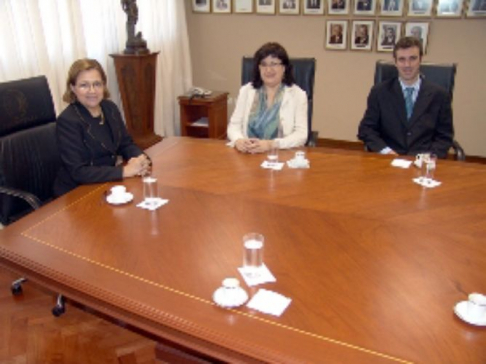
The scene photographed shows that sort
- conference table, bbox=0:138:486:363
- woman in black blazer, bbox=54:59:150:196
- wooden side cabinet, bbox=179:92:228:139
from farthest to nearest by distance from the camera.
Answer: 1. wooden side cabinet, bbox=179:92:228:139
2. woman in black blazer, bbox=54:59:150:196
3. conference table, bbox=0:138:486:363

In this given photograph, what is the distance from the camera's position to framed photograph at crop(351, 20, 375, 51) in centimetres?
411

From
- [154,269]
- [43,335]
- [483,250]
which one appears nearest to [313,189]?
[483,250]

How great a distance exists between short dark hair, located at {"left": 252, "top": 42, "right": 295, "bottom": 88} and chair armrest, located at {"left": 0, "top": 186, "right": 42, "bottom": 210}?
1.40m

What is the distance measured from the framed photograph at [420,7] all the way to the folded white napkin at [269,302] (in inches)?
143

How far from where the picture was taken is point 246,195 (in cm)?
174

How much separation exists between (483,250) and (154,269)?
1000mm

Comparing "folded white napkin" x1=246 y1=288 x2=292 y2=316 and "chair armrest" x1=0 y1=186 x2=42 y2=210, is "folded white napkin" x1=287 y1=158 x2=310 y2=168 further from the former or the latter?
"chair armrest" x1=0 y1=186 x2=42 y2=210

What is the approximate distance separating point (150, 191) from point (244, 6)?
134 inches

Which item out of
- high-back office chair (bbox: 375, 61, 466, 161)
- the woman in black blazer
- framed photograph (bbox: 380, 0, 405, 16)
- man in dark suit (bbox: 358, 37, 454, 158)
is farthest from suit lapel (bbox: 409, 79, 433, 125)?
framed photograph (bbox: 380, 0, 405, 16)

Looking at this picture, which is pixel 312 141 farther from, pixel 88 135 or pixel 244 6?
pixel 244 6

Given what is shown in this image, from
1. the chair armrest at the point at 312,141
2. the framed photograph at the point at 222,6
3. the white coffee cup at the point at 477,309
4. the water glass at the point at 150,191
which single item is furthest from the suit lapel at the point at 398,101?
the framed photograph at the point at 222,6

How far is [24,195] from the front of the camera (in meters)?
1.90

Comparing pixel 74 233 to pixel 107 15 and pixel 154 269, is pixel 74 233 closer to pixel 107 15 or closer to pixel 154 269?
pixel 154 269

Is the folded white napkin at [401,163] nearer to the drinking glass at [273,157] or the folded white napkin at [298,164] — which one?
the folded white napkin at [298,164]
